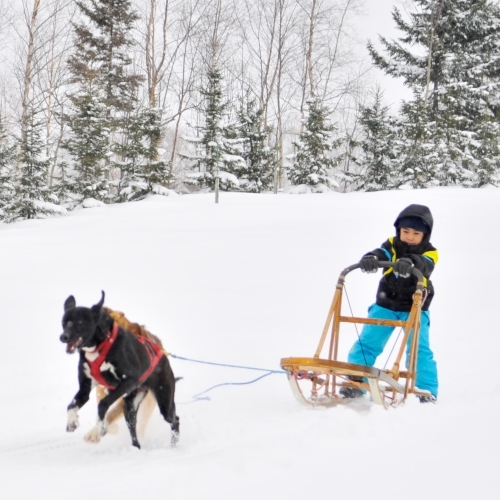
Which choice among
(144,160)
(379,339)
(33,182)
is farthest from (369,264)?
(144,160)

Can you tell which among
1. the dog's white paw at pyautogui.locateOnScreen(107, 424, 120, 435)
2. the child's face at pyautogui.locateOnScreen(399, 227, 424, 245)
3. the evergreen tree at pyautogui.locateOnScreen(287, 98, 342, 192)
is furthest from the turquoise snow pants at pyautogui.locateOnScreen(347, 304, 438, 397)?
the evergreen tree at pyautogui.locateOnScreen(287, 98, 342, 192)

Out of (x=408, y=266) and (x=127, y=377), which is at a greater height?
(x=408, y=266)

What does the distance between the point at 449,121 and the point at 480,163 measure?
318 centimetres

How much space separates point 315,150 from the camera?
72.2 ft

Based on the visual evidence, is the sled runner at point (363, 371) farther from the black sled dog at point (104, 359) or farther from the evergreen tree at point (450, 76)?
the evergreen tree at point (450, 76)

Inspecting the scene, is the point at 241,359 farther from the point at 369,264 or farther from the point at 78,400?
the point at 78,400

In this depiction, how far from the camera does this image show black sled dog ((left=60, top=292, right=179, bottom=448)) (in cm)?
306

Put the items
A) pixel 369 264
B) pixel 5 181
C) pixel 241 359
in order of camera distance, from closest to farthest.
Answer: pixel 369 264 < pixel 241 359 < pixel 5 181

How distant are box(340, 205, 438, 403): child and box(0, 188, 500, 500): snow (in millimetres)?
325

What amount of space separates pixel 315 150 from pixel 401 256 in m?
17.9

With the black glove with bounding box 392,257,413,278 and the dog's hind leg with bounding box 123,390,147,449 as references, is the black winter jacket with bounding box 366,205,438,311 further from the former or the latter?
the dog's hind leg with bounding box 123,390,147,449

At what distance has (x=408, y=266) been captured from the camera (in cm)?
408

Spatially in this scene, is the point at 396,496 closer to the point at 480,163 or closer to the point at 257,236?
the point at 257,236

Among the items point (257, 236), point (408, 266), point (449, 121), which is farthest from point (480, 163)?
point (408, 266)
